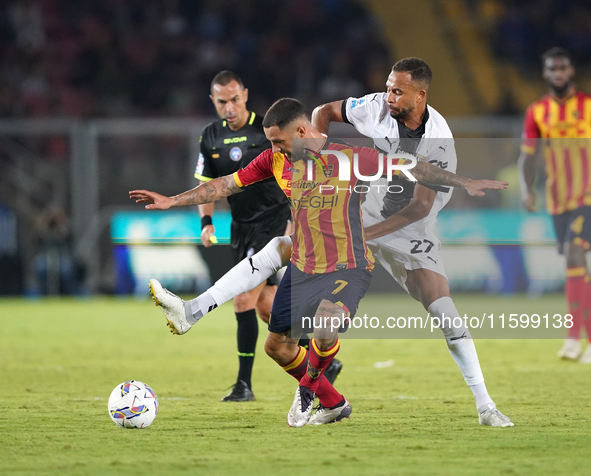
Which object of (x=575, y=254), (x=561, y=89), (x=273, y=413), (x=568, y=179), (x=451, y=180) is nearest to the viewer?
(x=451, y=180)

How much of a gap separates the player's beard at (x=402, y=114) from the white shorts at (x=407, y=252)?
2.19ft

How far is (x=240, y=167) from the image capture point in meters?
6.71

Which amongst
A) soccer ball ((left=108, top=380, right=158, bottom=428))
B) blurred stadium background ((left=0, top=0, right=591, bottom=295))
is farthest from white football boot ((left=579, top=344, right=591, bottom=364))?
blurred stadium background ((left=0, top=0, right=591, bottom=295))

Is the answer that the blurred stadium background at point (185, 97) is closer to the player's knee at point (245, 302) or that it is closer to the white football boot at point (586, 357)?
the white football boot at point (586, 357)

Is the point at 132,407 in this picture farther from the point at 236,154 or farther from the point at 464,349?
the point at 236,154

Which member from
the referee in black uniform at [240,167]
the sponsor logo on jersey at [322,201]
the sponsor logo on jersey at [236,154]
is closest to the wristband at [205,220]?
the referee in black uniform at [240,167]

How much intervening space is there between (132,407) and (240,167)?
92.9 inches

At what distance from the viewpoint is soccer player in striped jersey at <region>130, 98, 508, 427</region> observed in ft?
15.9

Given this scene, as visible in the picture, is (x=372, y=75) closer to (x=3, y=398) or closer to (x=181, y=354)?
(x=181, y=354)

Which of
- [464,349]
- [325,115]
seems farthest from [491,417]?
[325,115]

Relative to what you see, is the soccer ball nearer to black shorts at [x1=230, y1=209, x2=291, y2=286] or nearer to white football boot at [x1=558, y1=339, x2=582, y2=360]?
black shorts at [x1=230, y1=209, x2=291, y2=286]

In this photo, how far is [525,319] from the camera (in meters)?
10.9

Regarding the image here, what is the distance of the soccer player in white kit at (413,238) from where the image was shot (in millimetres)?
5117

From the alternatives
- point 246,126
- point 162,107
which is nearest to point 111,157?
point 162,107
